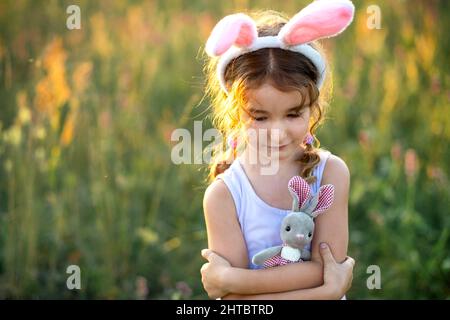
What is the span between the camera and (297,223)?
6.17 feet

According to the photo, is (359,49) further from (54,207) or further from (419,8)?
(54,207)

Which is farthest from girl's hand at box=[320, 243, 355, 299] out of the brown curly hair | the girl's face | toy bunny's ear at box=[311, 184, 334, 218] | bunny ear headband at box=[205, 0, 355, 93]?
bunny ear headband at box=[205, 0, 355, 93]

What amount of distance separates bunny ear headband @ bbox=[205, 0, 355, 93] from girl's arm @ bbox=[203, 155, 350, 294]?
357 millimetres

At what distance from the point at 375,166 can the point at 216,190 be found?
79.4 inches

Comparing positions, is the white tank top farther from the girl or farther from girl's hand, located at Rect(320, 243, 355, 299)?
girl's hand, located at Rect(320, 243, 355, 299)

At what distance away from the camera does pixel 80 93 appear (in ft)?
10.8

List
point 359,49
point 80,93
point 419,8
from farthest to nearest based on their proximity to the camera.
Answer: point 419,8 → point 359,49 → point 80,93

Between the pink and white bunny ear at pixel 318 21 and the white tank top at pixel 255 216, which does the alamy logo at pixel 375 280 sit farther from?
the pink and white bunny ear at pixel 318 21

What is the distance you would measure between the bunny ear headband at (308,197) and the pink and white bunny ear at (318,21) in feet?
1.27

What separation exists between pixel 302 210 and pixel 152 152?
78.9 inches

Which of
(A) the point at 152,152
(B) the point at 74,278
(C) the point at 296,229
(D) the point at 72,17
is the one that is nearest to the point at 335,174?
(C) the point at 296,229

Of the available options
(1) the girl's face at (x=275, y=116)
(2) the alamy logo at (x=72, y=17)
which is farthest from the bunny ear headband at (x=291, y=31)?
(2) the alamy logo at (x=72, y=17)

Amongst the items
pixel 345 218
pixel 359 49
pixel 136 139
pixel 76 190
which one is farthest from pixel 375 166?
pixel 345 218

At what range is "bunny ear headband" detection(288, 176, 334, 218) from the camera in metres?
1.90
